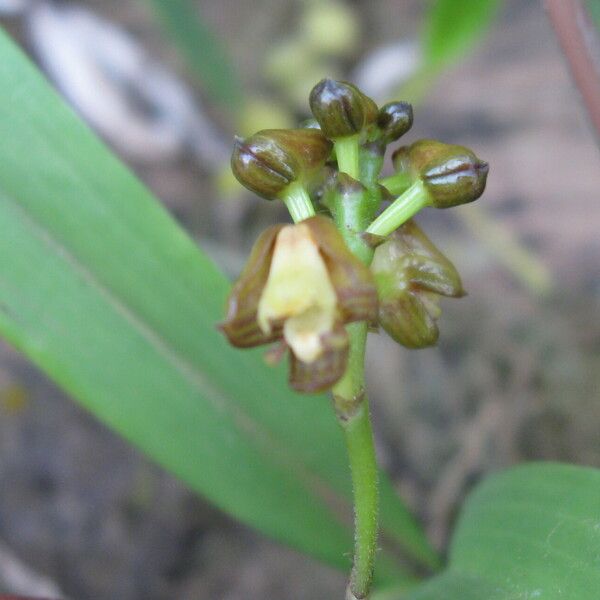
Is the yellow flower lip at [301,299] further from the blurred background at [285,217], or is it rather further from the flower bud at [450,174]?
the blurred background at [285,217]

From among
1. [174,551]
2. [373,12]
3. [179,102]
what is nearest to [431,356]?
[174,551]

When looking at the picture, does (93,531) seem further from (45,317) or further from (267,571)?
(45,317)

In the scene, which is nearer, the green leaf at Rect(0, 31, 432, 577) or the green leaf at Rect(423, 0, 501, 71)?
the green leaf at Rect(0, 31, 432, 577)

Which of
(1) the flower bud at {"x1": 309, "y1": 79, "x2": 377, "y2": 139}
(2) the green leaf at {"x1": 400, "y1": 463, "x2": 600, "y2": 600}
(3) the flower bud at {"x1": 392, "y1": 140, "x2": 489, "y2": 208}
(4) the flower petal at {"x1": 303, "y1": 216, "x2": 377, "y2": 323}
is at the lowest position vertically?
(2) the green leaf at {"x1": 400, "y1": 463, "x2": 600, "y2": 600}

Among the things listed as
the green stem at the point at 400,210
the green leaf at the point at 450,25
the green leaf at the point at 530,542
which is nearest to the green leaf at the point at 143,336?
the green leaf at the point at 530,542

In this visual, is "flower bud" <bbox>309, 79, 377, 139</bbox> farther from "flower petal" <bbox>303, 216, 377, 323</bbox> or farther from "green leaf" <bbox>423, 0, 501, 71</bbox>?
"green leaf" <bbox>423, 0, 501, 71</bbox>

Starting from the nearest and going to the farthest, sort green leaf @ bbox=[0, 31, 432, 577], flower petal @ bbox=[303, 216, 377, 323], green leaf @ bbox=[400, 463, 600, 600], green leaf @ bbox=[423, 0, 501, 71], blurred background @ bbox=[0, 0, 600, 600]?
1. flower petal @ bbox=[303, 216, 377, 323]
2. green leaf @ bbox=[400, 463, 600, 600]
3. green leaf @ bbox=[0, 31, 432, 577]
4. blurred background @ bbox=[0, 0, 600, 600]
5. green leaf @ bbox=[423, 0, 501, 71]

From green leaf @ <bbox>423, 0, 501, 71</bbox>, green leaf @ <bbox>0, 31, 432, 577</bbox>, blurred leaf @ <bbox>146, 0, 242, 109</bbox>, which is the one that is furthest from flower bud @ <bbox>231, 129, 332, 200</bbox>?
blurred leaf @ <bbox>146, 0, 242, 109</bbox>

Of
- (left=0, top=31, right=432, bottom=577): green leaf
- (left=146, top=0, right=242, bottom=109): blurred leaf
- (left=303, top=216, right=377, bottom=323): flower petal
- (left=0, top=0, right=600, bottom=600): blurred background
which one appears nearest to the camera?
(left=303, top=216, right=377, bottom=323): flower petal
